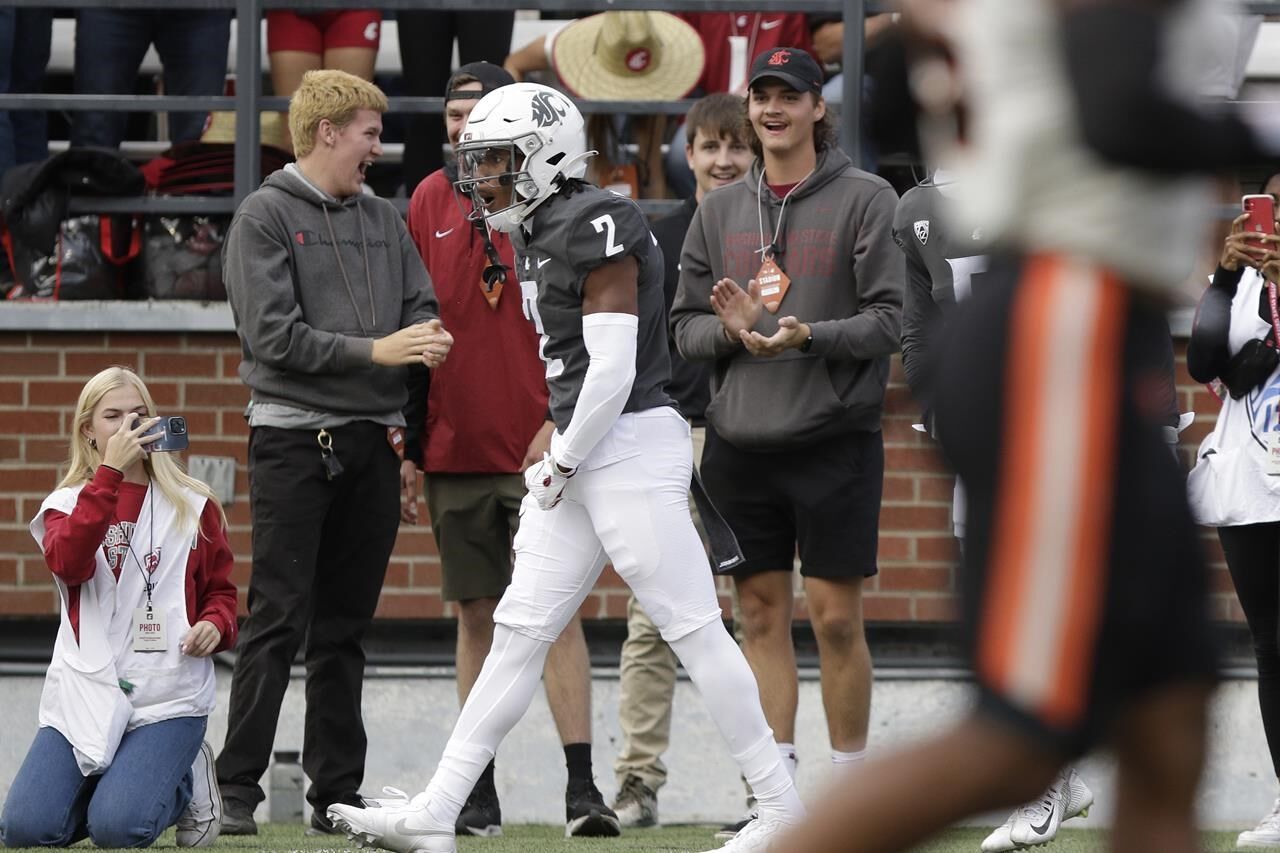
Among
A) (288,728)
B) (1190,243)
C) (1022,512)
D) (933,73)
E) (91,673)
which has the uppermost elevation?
(933,73)

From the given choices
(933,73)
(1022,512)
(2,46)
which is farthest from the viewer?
(2,46)

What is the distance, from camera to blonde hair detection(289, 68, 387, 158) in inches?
256

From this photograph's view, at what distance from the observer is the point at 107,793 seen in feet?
19.1

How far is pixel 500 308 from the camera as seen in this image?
675cm

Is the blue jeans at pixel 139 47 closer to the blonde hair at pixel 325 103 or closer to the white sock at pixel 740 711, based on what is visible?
the blonde hair at pixel 325 103

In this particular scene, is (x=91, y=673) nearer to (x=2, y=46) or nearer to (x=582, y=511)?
(x=582, y=511)

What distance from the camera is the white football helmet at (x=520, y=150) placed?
5.36 metres

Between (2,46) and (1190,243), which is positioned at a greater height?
(2,46)

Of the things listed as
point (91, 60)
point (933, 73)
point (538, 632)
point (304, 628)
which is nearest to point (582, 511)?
point (538, 632)

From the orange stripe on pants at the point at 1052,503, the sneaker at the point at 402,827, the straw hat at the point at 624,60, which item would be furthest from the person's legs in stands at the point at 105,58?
the orange stripe on pants at the point at 1052,503

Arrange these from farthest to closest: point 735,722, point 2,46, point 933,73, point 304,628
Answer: point 2,46 < point 304,628 < point 735,722 < point 933,73

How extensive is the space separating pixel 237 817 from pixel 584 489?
1765 millimetres

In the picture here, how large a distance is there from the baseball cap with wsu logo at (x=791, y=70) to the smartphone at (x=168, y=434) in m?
2.01

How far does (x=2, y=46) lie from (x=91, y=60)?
13.8 inches
